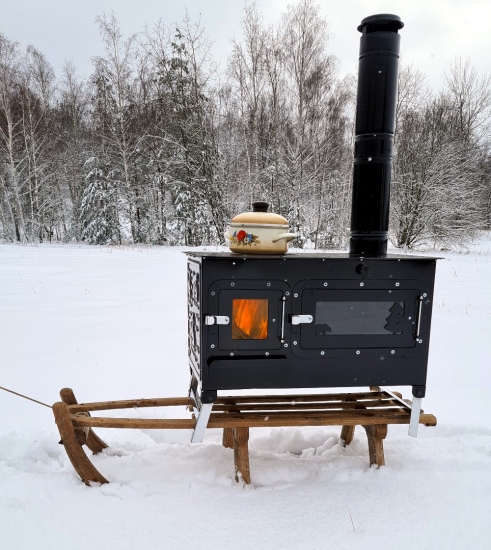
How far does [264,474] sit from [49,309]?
380 centimetres

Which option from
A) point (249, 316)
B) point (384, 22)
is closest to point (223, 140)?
point (384, 22)

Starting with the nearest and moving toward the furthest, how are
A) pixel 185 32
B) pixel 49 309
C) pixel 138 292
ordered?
1. pixel 49 309
2. pixel 138 292
3. pixel 185 32

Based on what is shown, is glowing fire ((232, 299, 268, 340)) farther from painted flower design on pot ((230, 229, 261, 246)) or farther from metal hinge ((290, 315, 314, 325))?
painted flower design on pot ((230, 229, 261, 246))

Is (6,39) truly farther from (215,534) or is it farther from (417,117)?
(215,534)

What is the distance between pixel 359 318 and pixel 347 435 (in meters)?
0.88

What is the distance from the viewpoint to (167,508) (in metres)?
1.83

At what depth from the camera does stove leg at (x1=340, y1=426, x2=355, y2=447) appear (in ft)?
7.77

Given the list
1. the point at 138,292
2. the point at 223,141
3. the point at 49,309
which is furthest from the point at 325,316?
the point at 223,141

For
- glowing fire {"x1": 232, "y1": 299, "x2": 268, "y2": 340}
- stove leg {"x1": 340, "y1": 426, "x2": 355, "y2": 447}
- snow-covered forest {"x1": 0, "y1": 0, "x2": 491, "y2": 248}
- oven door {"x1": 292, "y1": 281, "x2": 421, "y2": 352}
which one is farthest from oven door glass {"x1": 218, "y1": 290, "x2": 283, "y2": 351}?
snow-covered forest {"x1": 0, "y1": 0, "x2": 491, "y2": 248}

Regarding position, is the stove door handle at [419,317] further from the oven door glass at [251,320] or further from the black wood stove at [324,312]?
the oven door glass at [251,320]

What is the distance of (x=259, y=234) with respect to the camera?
6.34 ft

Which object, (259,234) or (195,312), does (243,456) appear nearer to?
(195,312)

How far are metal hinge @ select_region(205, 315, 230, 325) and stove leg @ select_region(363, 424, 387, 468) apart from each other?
1.02 metres

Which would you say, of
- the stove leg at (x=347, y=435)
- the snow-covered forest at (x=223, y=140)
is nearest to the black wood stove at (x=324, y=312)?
the stove leg at (x=347, y=435)
